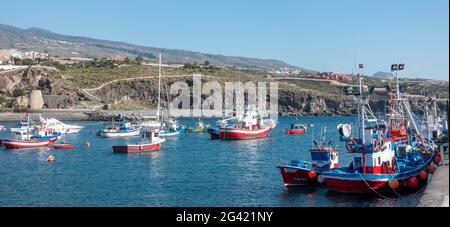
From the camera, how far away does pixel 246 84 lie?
149 metres

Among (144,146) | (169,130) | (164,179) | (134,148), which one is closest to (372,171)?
(164,179)

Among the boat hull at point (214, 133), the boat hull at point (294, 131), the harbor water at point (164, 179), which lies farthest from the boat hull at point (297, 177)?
the boat hull at point (294, 131)

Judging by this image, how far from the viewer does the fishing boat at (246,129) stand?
194ft

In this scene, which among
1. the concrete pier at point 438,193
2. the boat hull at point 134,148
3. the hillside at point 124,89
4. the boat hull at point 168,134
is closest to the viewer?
the concrete pier at point 438,193

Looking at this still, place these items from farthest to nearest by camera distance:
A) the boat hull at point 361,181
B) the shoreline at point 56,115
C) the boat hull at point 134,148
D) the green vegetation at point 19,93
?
the green vegetation at point 19,93, the shoreline at point 56,115, the boat hull at point 134,148, the boat hull at point 361,181

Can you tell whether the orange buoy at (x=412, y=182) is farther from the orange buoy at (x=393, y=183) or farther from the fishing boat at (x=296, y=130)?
the fishing boat at (x=296, y=130)

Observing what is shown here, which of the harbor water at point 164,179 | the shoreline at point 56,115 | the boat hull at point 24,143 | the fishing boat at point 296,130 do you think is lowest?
the harbor water at point 164,179

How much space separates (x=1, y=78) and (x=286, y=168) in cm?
11491

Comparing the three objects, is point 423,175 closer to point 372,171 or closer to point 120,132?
point 372,171

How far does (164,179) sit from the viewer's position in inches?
Result: 1272

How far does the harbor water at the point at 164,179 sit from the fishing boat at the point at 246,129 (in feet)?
23.9

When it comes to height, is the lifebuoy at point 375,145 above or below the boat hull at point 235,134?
above
